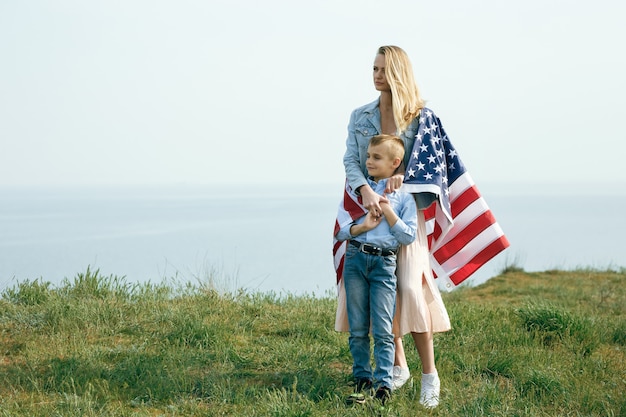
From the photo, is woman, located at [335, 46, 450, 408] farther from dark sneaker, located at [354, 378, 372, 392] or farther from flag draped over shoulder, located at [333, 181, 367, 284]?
dark sneaker, located at [354, 378, 372, 392]

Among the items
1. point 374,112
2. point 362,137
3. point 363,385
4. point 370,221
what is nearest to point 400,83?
point 374,112

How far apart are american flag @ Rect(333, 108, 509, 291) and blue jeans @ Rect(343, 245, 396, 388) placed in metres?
0.36

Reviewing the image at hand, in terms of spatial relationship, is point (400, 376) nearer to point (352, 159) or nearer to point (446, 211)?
point (446, 211)

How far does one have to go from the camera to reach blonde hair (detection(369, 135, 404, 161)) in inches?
185

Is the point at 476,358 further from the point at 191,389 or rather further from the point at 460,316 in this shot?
the point at 191,389

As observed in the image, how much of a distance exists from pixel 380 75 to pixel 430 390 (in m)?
2.13

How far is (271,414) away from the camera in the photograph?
14.7ft

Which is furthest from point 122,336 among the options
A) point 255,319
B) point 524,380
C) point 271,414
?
point 524,380

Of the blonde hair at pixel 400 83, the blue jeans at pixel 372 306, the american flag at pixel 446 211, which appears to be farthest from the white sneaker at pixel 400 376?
the blonde hair at pixel 400 83

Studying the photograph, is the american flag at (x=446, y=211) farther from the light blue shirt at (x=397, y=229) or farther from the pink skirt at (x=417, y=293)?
the pink skirt at (x=417, y=293)

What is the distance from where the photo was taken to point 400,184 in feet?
15.6

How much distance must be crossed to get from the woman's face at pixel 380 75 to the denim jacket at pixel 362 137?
205mm

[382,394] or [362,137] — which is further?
[362,137]

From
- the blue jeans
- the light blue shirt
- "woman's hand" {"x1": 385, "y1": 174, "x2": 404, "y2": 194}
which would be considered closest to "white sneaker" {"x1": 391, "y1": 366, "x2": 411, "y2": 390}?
the blue jeans
